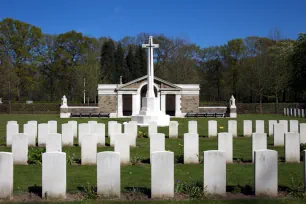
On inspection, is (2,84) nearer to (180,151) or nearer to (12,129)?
(12,129)

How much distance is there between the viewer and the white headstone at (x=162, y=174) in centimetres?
601

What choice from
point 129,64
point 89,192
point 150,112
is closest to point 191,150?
point 89,192

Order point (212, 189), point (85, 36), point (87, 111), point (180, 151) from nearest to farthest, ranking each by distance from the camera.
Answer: point (212, 189)
point (180, 151)
point (87, 111)
point (85, 36)

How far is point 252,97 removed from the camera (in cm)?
5275

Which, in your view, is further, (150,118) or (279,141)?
(150,118)

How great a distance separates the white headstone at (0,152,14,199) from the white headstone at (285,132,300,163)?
7153 millimetres

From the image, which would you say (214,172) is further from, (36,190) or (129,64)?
(129,64)

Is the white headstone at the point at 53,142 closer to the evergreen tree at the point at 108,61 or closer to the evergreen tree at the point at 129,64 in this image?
the evergreen tree at the point at 108,61

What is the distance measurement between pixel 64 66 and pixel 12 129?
43144 mm

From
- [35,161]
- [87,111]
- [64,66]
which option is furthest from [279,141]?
[64,66]

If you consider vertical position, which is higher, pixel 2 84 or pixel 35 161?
pixel 2 84

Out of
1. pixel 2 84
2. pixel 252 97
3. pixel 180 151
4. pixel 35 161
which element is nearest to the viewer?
pixel 35 161

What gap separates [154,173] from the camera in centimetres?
602

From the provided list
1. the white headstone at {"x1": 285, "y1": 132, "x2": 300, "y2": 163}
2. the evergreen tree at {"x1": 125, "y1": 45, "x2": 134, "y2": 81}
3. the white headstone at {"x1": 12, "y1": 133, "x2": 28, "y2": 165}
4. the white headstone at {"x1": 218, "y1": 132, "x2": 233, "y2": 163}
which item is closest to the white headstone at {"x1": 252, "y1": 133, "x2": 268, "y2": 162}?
the white headstone at {"x1": 285, "y1": 132, "x2": 300, "y2": 163}
